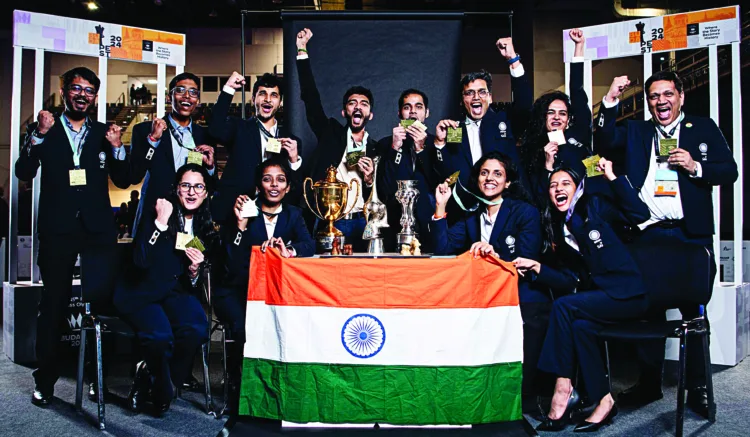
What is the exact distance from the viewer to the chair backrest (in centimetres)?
301

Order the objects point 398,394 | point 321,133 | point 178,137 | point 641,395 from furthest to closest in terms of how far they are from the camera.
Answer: point 321,133 → point 178,137 → point 641,395 → point 398,394

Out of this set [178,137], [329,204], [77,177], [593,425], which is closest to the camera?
[593,425]

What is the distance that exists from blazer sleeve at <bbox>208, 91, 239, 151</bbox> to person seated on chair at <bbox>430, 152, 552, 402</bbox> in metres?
1.45

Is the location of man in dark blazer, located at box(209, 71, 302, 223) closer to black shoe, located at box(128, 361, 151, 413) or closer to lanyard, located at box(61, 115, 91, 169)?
lanyard, located at box(61, 115, 91, 169)

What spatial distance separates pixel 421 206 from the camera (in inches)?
147

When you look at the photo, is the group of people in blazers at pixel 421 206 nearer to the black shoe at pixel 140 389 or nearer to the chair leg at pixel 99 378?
the black shoe at pixel 140 389

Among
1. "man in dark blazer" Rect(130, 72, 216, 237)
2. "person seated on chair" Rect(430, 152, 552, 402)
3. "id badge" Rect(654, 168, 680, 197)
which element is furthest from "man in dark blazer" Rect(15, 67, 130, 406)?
"id badge" Rect(654, 168, 680, 197)

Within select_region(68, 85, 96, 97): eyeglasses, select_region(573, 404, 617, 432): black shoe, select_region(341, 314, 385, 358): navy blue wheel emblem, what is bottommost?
select_region(573, 404, 617, 432): black shoe

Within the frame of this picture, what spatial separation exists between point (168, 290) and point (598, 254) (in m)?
2.28

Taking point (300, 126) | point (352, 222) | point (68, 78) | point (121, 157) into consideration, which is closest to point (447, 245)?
point (352, 222)

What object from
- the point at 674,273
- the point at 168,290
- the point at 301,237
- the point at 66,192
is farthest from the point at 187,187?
the point at 674,273

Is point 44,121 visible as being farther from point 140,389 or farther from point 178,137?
point 140,389

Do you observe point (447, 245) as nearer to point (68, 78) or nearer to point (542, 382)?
point (542, 382)

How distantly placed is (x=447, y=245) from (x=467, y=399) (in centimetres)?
96
